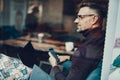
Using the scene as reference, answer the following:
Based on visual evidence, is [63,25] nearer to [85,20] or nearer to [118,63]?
[85,20]

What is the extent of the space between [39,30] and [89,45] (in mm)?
3075

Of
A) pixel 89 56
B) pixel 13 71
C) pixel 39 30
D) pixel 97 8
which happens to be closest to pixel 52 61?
pixel 13 71

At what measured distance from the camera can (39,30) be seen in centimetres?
555

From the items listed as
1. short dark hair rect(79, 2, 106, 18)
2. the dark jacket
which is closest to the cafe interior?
short dark hair rect(79, 2, 106, 18)

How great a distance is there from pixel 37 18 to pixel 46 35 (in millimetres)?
335

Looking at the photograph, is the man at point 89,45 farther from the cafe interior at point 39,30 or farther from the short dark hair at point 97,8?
the cafe interior at point 39,30

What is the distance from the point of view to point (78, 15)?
272 centimetres

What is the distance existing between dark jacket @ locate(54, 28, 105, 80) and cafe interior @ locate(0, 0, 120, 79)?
0.76 feet

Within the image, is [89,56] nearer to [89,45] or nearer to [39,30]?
[89,45]

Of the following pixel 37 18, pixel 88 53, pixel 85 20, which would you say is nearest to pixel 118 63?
pixel 88 53

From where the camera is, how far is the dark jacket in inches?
98.3

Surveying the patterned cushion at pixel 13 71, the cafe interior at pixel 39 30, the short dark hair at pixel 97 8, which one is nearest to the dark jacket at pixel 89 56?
the short dark hair at pixel 97 8

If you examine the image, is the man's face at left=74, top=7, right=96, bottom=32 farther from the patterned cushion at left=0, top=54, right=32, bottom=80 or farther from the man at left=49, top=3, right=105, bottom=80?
the patterned cushion at left=0, top=54, right=32, bottom=80

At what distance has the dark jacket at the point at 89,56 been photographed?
2496 millimetres
